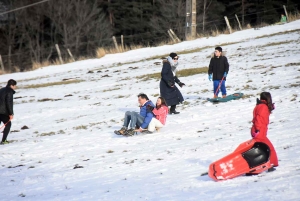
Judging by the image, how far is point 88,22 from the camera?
187 ft

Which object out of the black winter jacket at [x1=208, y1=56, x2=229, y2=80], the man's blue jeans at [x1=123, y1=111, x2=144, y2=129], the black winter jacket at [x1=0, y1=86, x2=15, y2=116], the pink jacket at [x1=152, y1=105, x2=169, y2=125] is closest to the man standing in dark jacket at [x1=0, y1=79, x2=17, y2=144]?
the black winter jacket at [x1=0, y1=86, x2=15, y2=116]

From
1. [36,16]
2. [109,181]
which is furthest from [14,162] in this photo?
[36,16]

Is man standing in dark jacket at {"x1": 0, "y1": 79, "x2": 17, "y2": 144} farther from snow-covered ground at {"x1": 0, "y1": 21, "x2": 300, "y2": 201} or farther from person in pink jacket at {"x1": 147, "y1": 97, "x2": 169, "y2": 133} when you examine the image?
person in pink jacket at {"x1": 147, "y1": 97, "x2": 169, "y2": 133}

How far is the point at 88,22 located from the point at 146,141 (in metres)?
47.4

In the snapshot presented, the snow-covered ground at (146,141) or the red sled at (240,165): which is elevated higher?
the red sled at (240,165)

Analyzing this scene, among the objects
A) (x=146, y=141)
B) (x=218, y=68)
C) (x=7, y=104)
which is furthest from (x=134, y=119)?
(x=218, y=68)

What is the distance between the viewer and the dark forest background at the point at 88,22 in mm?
53875

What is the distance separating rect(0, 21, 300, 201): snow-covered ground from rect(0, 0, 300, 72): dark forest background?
29378 millimetres

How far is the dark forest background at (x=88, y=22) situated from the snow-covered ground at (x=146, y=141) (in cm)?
2938

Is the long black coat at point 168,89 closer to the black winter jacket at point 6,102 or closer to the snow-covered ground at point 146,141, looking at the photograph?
the snow-covered ground at point 146,141

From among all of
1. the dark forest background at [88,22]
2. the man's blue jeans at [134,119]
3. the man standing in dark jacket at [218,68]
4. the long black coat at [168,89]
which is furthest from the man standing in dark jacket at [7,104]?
the dark forest background at [88,22]

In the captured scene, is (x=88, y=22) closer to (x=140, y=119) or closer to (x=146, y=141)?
(x=140, y=119)

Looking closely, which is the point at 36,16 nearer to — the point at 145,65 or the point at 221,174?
the point at 145,65

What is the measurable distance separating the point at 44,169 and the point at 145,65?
18241 millimetres
